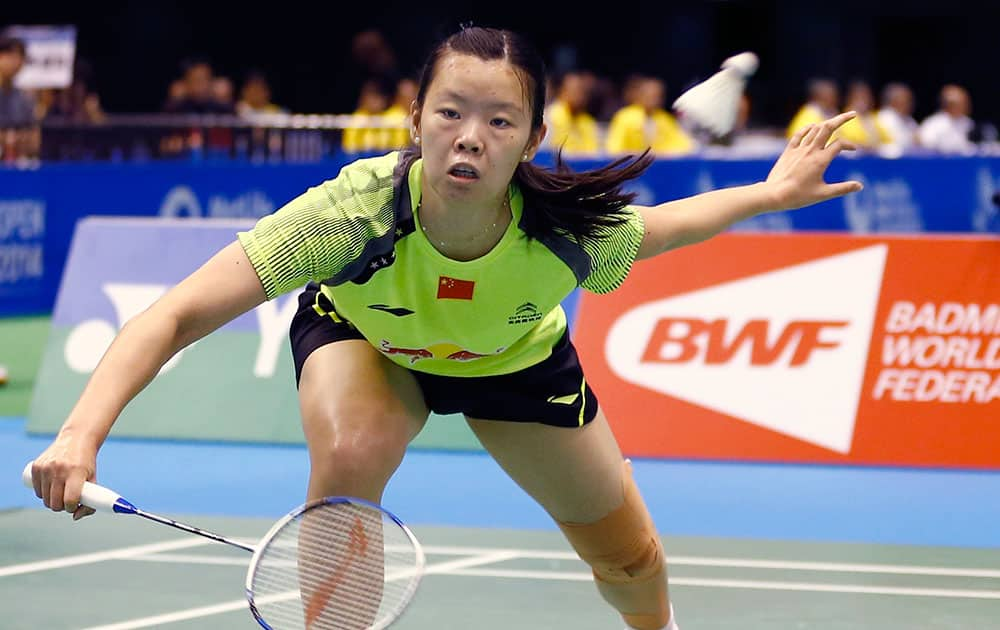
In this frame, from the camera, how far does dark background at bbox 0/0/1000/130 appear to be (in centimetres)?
2469

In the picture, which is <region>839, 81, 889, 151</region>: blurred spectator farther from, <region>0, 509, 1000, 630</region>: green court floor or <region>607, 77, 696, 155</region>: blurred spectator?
<region>0, 509, 1000, 630</region>: green court floor

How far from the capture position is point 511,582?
18.9 ft

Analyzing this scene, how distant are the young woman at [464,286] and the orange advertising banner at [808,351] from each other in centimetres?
353

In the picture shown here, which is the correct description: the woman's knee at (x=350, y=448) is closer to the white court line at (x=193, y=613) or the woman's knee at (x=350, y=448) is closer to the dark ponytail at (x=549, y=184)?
the dark ponytail at (x=549, y=184)

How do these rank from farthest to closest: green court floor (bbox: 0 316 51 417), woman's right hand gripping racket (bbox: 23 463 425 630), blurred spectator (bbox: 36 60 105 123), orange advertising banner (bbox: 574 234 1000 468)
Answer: blurred spectator (bbox: 36 60 105 123), green court floor (bbox: 0 316 51 417), orange advertising banner (bbox: 574 234 1000 468), woman's right hand gripping racket (bbox: 23 463 425 630)

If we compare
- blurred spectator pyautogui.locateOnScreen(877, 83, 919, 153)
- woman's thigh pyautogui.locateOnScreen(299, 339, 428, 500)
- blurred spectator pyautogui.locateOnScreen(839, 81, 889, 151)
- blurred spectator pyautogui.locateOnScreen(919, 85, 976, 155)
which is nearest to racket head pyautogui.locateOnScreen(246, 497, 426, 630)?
woman's thigh pyautogui.locateOnScreen(299, 339, 428, 500)

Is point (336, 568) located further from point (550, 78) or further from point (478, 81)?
point (550, 78)


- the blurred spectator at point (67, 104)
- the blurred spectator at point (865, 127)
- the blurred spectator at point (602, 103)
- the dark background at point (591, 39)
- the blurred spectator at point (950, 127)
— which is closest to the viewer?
the blurred spectator at point (67, 104)

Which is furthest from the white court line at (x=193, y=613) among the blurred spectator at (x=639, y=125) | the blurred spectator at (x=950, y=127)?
the blurred spectator at (x=950, y=127)

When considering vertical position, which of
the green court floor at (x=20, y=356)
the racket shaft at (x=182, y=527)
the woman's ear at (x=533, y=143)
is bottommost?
the green court floor at (x=20, y=356)

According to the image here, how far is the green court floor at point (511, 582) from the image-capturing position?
17.2ft

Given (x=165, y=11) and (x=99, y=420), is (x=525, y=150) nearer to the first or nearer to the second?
(x=99, y=420)

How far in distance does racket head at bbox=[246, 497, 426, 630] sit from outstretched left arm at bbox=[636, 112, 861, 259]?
922mm

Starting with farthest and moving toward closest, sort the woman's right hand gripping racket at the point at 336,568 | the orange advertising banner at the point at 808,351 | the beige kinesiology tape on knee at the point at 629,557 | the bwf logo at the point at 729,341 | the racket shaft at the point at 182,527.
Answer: the bwf logo at the point at 729,341 < the orange advertising banner at the point at 808,351 < the beige kinesiology tape on knee at the point at 629,557 < the woman's right hand gripping racket at the point at 336,568 < the racket shaft at the point at 182,527
